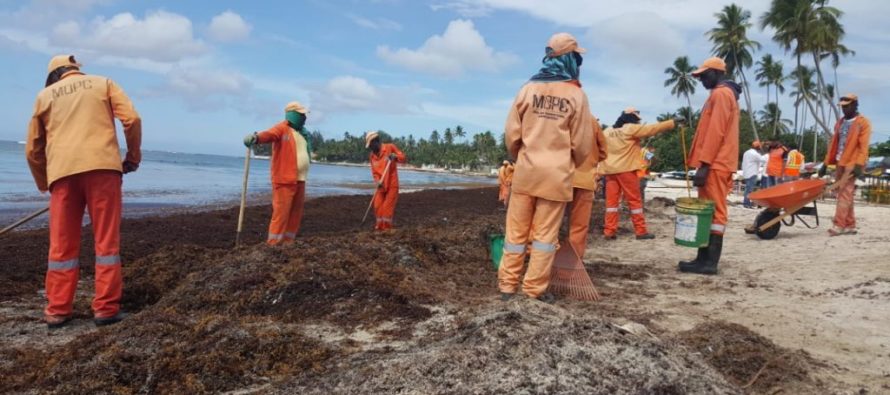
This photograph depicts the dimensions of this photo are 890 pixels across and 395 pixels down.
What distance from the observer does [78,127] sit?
4.01m

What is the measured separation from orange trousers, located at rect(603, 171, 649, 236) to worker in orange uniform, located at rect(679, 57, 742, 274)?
2478mm

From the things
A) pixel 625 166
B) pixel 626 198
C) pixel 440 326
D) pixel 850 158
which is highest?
pixel 850 158

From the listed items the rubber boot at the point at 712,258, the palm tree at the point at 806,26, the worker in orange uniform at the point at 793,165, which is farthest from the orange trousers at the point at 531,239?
the palm tree at the point at 806,26

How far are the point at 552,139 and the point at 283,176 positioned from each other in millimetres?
3339

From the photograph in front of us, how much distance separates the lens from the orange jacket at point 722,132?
5.42 metres

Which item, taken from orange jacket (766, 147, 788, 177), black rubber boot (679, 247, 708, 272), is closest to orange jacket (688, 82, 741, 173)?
black rubber boot (679, 247, 708, 272)

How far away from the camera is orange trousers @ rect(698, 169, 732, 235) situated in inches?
217

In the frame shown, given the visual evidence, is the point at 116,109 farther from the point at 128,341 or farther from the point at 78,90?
the point at 128,341

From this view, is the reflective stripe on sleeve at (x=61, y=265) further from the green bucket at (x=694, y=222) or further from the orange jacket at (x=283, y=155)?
the green bucket at (x=694, y=222)

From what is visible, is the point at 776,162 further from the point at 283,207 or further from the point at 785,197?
the point at 283,207

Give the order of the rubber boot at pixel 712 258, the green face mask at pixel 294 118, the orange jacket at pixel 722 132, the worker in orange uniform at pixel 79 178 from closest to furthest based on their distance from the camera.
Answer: the worker in orange uniform at pixel 79 178
the orange jacket at pixel 722 132
the rubber boot at pixel 712 258
the green face mask at pixel 294 118

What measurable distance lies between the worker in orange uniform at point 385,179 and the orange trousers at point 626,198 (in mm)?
3208

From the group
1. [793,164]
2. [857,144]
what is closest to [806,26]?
[793,164]

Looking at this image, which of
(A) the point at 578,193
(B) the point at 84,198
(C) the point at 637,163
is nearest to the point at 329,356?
(B) the point at 84,198
